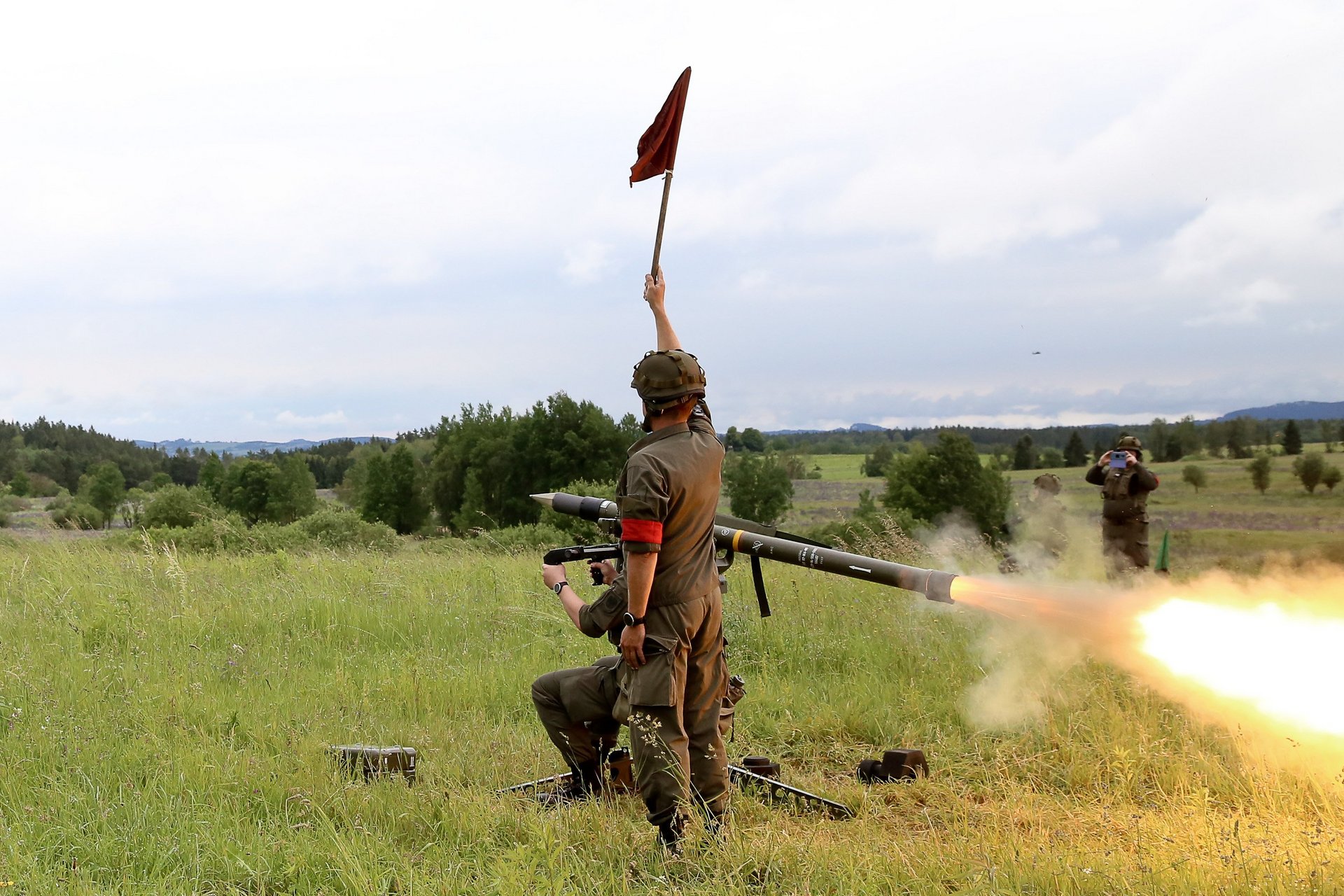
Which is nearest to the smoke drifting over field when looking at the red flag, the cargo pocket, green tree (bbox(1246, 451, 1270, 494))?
the cargo pocket

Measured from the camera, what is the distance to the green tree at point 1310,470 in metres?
42.3

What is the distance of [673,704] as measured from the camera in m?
4.58

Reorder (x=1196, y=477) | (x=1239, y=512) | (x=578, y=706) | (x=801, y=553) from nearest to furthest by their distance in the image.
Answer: (x=578, y=706)
(x=801, y=553)
(x=1196, y=477)
(x=1239, y=512)

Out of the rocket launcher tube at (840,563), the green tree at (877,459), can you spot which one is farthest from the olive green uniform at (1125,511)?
the green tree at (877,459)

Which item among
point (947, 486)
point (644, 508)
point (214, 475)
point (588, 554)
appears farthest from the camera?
point (214, 475)

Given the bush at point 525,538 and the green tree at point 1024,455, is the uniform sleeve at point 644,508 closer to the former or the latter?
the bush at point 525,538

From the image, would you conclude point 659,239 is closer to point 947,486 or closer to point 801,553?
point 801,553

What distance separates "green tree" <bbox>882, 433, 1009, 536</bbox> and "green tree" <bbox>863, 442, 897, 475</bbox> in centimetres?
783

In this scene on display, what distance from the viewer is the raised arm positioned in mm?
5250

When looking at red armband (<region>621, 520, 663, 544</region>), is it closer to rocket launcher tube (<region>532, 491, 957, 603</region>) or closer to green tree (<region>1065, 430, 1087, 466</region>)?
rocket launcher tube (<region>532, 491, 957, 603</region>)

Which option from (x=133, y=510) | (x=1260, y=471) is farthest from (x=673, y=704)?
(x=1260, y=471)

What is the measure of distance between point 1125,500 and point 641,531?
10.8m

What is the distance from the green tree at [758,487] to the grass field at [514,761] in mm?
59610

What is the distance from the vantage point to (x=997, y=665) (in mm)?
8195
